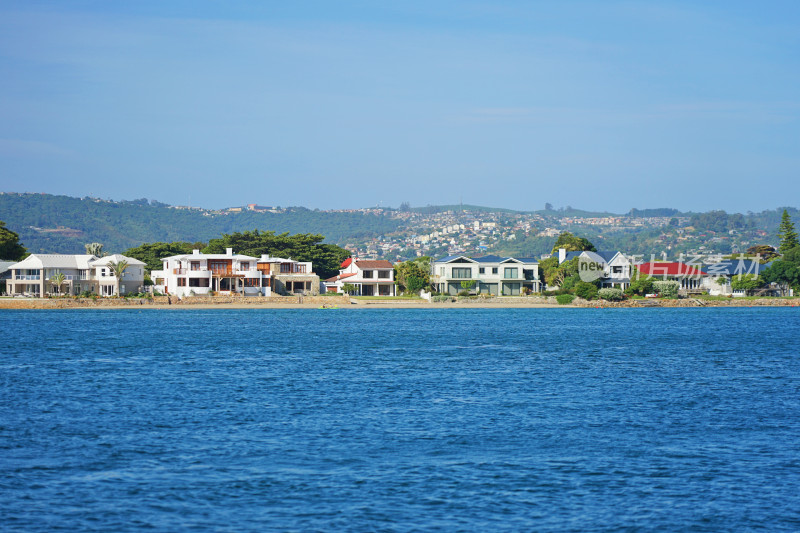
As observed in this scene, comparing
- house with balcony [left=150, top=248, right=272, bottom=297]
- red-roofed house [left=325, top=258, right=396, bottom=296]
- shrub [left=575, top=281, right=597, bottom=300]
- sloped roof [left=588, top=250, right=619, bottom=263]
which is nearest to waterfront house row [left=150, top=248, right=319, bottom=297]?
house with balcony [left=150, top=248, right=272, bottom=297]

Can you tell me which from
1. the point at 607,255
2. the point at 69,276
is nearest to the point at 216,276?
the point at 69,276

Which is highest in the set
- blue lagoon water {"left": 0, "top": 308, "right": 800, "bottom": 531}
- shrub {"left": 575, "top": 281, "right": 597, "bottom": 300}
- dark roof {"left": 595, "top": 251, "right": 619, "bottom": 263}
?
dark roof {"left": 595, "top": 251, "right": 619, "bottom": 263}

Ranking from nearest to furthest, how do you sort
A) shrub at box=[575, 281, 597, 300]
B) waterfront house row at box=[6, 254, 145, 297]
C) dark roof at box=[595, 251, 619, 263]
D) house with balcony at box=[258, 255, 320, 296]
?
waterfront house row at box=[6, 254, 145, 297], shrub at box=[575, 281, 597, 300], house with balcony at box=[258, 255, 320, 296], dark roof at box=[595, 251, 619, 263]

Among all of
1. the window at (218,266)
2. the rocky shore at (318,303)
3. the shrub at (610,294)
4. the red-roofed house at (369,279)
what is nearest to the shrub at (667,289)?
the rocky shore at (318,303)

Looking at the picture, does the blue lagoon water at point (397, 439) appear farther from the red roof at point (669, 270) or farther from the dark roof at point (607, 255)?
the red roof at point (669, 270)

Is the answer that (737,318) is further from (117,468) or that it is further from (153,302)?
(117,468)

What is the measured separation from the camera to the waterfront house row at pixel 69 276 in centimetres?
8194

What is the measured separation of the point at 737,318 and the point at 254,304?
46524 mm

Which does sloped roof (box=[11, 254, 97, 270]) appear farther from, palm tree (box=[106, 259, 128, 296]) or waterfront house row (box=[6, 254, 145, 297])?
palm tree (box=[106, 259, 128, 296])

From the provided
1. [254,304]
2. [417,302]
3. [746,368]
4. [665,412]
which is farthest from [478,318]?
[665,412]

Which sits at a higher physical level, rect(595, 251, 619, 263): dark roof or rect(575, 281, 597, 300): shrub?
rect(595, 251, 619, 263): dark roof

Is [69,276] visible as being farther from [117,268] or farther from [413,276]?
[413,276]

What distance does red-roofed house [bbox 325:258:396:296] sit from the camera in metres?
93.3

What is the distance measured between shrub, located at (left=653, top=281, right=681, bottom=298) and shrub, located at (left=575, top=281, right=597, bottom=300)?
374 inches
